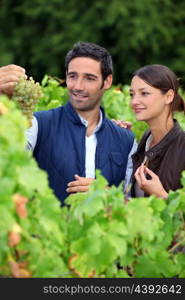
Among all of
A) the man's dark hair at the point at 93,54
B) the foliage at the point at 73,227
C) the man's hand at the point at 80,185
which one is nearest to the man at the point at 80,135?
the man's dark hair at the point at 93,54

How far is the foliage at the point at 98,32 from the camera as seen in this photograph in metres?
25.5

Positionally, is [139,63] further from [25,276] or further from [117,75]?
[25,276]

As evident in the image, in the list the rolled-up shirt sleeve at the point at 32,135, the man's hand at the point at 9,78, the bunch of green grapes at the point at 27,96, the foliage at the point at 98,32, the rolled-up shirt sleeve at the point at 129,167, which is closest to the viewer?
the bunch of green grapes at the point at 27,96

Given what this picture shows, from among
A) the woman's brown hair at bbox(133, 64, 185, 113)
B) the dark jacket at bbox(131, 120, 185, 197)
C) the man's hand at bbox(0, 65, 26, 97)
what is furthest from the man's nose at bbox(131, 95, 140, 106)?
the man's hand at bbox(0, 65, 26, 97)

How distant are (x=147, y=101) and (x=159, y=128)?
0.17 meters

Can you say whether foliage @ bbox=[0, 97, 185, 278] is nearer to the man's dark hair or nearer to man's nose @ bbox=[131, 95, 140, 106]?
man's nose @ bbox=[131, 95, 140, 106]

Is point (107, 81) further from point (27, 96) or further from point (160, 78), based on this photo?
point (27, 96)

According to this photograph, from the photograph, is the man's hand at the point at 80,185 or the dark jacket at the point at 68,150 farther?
the dark jacket at the point at 68,150

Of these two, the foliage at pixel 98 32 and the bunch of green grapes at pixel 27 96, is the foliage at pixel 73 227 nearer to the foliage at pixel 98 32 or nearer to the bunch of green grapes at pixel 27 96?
the bunch of green grapes at pixel 27 96

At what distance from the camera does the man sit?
5238mm

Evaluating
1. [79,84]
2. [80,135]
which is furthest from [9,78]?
[80,135]

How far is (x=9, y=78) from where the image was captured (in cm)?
449

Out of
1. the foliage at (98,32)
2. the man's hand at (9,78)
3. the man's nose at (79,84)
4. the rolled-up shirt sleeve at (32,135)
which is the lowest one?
the foliage at (98,32)

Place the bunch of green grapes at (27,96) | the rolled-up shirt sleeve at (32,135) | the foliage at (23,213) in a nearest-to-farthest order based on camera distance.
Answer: the foliage at (23,213)
the bunch of green grapes at (27,96)
the rolled-up shirt sleeve at (32,135)
